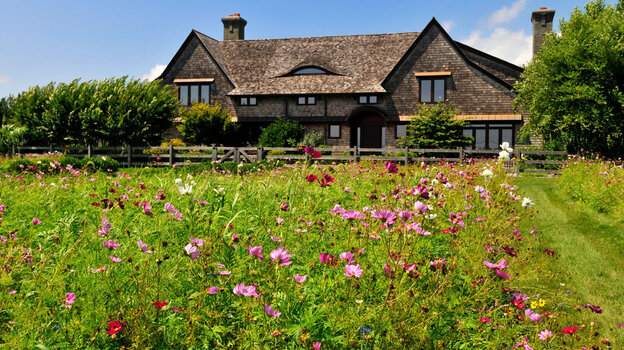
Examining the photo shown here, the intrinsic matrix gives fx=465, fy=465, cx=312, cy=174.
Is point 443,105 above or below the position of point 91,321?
above

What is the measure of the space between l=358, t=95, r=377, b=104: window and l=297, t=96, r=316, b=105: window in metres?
3.12

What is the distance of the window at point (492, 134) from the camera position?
28812 mm

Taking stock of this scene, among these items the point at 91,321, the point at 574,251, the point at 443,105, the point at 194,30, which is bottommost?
the point at 574,251

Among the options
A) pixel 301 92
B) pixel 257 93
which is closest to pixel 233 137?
pixel 257 93

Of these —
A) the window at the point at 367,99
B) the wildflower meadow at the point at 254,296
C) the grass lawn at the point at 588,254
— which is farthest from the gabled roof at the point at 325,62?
the wildflower meadow at the point at 254,296

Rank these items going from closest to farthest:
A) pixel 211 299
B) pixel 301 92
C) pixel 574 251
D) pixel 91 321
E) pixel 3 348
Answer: pixel 3 348 < pixel 91 321 < pixel 211 299 < pixel 574 251 < pixel 301 92

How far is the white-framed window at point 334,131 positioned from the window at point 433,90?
19.0ft

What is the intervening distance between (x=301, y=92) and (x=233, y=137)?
551 centimetres

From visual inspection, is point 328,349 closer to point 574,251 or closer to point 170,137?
point 574,251

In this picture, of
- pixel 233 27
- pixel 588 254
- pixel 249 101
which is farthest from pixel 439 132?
pixel 233 27

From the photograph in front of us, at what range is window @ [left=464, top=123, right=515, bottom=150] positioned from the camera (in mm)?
28812

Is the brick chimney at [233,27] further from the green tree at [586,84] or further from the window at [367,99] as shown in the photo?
the green tree at [586,84]

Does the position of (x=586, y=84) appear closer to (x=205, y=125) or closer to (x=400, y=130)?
(x=400, y=130)

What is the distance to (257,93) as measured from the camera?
103 ft
